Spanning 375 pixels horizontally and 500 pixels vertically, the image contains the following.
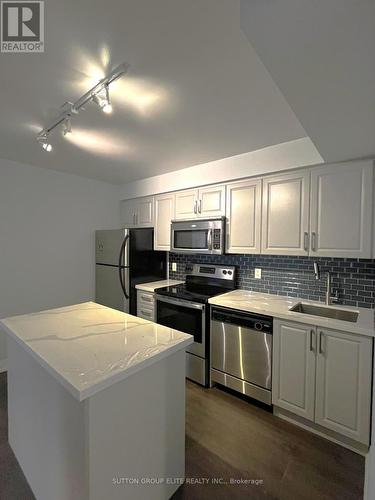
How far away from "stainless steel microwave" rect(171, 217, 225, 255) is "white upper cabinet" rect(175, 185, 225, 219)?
103 mm

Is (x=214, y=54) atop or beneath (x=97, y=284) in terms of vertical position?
atop

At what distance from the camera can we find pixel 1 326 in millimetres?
1555

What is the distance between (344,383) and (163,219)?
2498 mm

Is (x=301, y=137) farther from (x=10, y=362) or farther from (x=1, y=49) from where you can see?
(x=10, y=362)

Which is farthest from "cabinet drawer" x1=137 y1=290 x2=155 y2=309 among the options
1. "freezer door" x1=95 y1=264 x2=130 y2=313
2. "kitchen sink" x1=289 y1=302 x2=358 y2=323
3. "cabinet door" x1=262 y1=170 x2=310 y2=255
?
"kitchen sink" x1=289 y1=302 x2=358 y2=323

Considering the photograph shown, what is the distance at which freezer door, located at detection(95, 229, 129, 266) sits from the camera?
121 inches

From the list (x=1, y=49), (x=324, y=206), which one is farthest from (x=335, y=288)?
(x=1, y=49)

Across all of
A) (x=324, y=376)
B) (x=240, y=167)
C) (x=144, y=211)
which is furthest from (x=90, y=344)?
(x=144, y=211)

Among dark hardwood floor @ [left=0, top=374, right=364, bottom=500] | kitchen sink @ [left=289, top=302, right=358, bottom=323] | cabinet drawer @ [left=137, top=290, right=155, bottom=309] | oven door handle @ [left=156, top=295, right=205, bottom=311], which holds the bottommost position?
dark hardwood floor @ [left=0, top=374, right=364, bottom=500]

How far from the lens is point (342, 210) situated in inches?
75.5

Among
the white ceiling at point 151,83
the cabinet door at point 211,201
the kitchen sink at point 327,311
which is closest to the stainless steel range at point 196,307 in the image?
the cabinet door at point 211,201

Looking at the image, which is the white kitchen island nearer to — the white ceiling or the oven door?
the oven door

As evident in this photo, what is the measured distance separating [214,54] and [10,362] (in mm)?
2273

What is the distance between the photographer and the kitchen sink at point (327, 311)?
6.54 feet
